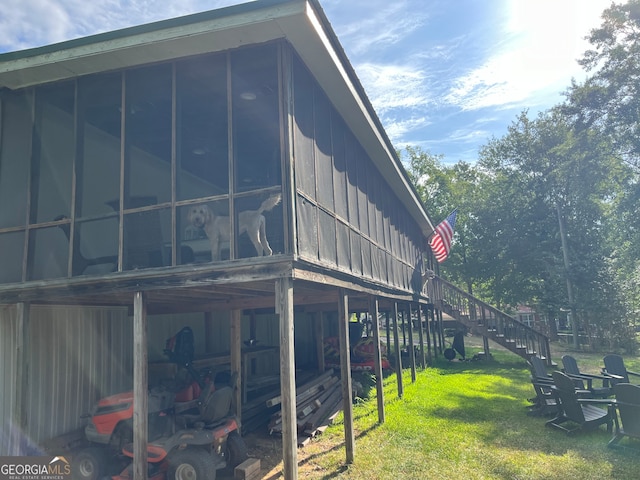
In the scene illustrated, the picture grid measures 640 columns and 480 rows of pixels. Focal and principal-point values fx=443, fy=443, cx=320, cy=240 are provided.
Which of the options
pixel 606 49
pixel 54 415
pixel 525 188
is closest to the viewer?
pixel 54 415

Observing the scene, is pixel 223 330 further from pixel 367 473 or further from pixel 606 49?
pixel 606 49

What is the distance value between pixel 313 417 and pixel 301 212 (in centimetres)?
483

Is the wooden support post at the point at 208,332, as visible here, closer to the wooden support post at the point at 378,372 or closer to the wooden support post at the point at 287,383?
the wooden support post at the point at 378,372

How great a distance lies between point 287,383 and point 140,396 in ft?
6.07

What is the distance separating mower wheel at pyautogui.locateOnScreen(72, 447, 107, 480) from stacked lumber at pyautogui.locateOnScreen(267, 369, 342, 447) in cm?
285

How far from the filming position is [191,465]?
5332 millimetres

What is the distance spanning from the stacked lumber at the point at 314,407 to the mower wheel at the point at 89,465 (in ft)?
9.35

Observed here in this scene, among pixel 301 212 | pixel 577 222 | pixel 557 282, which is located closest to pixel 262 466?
pixel 301 212

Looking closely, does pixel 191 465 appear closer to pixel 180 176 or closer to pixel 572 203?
pixel 180 176

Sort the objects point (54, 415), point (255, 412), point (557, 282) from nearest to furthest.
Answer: point (54, 415), point (255, 412), point (557, 282)

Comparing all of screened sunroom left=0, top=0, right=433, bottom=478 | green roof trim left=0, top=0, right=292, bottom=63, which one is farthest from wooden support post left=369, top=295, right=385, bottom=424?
green roof trim left=0, top=0, right=292, bottom=63

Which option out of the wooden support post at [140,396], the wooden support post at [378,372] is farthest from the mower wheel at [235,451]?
the wooden support post at [378,372]

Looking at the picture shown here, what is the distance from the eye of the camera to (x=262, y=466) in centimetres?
652

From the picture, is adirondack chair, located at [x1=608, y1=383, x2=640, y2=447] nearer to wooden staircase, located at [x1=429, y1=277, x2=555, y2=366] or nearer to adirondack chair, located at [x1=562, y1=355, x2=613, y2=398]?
adirondack chair, located at [x1=562, y1=355, x2=613, y2=398]
